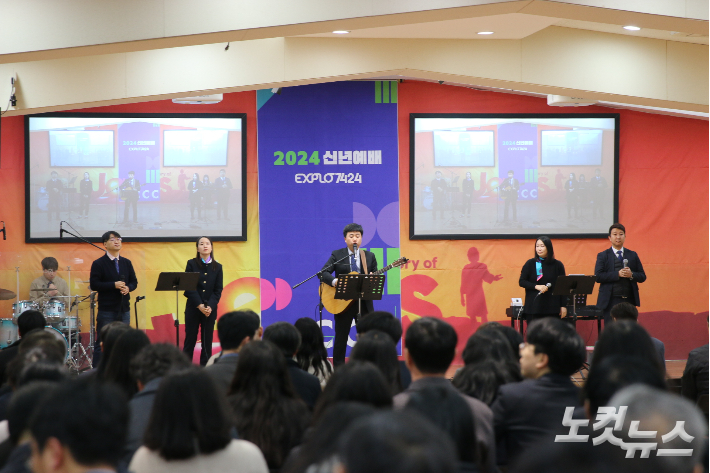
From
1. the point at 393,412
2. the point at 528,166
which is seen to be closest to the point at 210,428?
the point at 393,412

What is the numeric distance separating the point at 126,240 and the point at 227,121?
208 cm

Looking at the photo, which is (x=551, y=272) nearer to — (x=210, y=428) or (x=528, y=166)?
(x=528, y=166)

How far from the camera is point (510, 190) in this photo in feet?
32.8

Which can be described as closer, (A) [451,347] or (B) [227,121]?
(A) [451,347]

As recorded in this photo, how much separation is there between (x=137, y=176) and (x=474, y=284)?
4806mm

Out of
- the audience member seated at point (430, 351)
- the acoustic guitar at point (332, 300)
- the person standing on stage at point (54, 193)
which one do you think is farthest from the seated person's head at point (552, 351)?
the person standing on stage at point (54, 193)

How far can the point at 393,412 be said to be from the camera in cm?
130

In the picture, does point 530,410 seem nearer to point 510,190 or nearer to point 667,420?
point 667,420

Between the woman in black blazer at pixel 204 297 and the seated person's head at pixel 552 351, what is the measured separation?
574 cm

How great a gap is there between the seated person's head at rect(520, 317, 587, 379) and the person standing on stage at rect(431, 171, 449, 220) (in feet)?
22.3

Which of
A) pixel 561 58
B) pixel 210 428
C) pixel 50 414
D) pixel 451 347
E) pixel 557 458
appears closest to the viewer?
pixel 557 458

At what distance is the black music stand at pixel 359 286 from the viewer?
7199mm

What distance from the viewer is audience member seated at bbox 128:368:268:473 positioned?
2117 millimetres

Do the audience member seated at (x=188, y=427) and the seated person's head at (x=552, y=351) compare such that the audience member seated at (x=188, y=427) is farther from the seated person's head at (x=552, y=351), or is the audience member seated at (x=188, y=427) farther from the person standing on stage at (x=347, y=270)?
the person standing on stage at (x=347, y=270)
